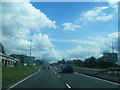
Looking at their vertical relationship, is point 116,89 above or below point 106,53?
below

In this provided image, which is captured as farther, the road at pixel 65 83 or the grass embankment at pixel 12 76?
the grass embankment at pixel 12 76

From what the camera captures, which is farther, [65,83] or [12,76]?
[12,76]

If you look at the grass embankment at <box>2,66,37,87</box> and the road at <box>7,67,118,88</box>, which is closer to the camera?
the road at <box>7,67,118,88</box>

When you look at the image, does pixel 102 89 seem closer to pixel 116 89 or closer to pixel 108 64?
pixel 116 89

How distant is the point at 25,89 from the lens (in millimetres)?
17109

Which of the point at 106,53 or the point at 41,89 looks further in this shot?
the point at 106,53

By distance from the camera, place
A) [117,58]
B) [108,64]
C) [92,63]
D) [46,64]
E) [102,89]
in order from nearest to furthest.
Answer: [102,89], [117,58], [46,64], [108,64], [92,63]

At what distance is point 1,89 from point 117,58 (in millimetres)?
29003

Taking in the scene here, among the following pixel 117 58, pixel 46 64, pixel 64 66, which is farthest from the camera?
pixel 46 64

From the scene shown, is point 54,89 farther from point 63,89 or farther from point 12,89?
point 12,89

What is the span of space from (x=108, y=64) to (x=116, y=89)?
82.1 m

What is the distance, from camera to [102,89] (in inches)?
658

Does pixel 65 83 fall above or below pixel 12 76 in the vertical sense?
above

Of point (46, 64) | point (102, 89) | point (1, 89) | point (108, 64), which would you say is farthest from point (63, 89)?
point (108, 64)
